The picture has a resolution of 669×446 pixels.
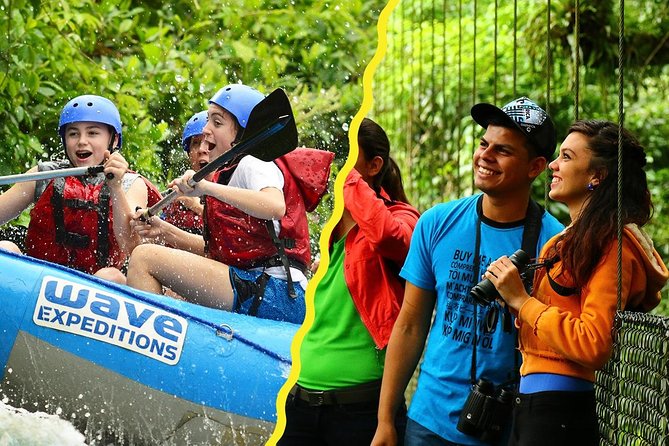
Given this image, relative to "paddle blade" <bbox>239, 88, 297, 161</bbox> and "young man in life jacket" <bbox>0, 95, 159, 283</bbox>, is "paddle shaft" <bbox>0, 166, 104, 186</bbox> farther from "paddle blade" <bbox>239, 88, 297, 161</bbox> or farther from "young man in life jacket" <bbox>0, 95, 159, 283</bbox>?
"paddle blade" <bbox>239, 88, 297, 161</bbox>

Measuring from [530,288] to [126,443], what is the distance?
50 centimetres

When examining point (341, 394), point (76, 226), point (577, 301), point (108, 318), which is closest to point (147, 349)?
point (108, 318)

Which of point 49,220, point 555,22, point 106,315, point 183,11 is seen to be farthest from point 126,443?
point 555,22

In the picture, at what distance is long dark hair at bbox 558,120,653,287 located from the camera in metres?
1.41

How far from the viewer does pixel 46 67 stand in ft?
4.61

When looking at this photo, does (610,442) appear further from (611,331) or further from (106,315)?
(106,315)

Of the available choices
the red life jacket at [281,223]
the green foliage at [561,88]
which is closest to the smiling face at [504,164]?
the red life jacket at [281,223]

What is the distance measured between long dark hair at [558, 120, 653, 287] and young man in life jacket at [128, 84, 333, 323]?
0.30 metres

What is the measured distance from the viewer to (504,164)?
1569 mm

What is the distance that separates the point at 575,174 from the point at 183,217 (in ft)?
1.56

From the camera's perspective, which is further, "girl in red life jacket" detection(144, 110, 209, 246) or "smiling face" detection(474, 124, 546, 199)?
"smiling face" detection(474, 124, 546, 199)

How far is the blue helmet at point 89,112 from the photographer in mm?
1372

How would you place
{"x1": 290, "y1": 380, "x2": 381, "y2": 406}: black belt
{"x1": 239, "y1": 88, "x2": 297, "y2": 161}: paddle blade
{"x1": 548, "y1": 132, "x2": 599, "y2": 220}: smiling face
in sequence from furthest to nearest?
{"x1": 290, "y1": 380, "x2": 381, "y2": 406}: black belt → {"x1": 548, "y1": 132, "x2": 599, "y2": 220}: smiling face → {"x1": 239, "y1": 88, "x2": 297, "y2": 161}: paddle blade

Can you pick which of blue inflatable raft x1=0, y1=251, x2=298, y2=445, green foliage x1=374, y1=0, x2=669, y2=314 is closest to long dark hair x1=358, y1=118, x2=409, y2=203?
blue inflatable raft x1=0, y1=251, x2=298, y2=445
